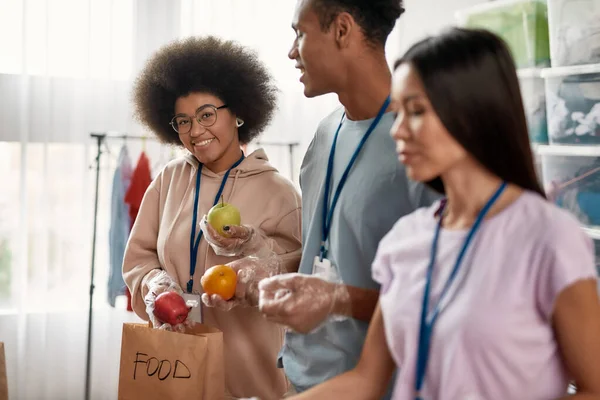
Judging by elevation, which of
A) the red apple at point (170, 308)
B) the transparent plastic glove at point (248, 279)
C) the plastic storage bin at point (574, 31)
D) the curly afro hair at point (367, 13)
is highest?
the plastic storage bin at point (574, 31)

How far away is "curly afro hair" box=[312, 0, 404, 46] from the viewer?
1.52 m

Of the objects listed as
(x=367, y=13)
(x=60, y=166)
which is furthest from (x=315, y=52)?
(x=60, y=166)

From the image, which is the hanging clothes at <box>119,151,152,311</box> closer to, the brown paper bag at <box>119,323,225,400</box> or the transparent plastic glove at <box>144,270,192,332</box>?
the transparent plastic glove at <box>144,270,192,332</box>

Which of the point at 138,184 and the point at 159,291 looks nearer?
the point at 159,291

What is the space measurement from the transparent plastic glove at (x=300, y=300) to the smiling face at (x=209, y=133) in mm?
943

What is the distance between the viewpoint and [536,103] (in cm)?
301

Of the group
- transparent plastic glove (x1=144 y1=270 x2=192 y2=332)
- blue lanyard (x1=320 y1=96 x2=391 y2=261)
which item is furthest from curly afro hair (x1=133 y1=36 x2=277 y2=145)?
blue lanyard (x1=320 y1=96 x2=391 y2=261)

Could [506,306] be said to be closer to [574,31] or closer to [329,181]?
[329,181]

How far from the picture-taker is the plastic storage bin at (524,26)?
2963 millimetres

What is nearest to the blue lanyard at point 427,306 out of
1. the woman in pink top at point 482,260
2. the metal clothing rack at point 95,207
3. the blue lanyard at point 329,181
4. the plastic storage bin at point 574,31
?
the woman in pink top at point 482,260

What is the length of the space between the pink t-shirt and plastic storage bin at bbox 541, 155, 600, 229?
1.79m

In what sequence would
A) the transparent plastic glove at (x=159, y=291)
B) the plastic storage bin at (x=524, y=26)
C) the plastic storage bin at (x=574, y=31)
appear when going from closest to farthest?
the transparent plastic glove at (x=159, y=291), the plastic storage bin at (x=574, y=31), the plastic storage bin at (x=524, y=26)

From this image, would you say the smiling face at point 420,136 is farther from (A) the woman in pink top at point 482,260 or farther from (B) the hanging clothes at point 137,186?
(B) the hanging clothes at point 137,186

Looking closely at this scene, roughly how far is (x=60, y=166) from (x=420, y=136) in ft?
9.42
